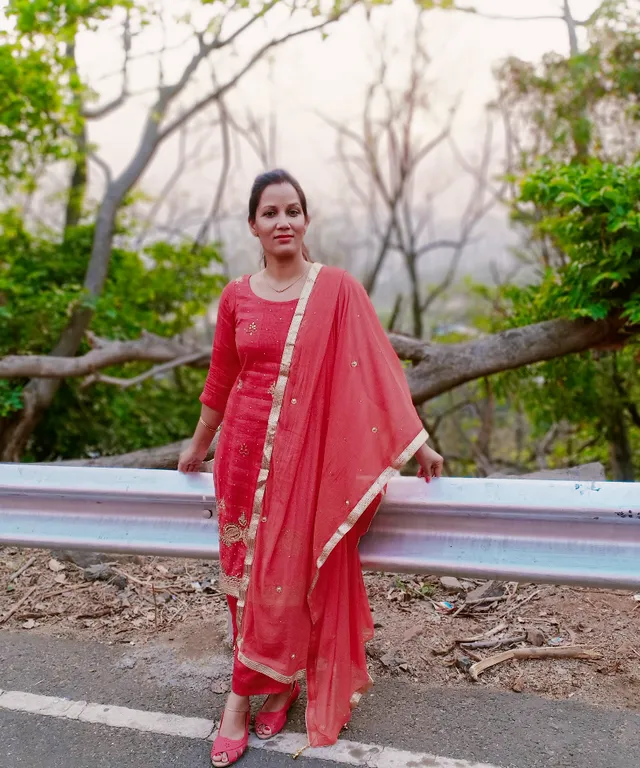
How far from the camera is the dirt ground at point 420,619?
216 centimetres

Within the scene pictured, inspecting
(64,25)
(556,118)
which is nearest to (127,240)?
(64,25)

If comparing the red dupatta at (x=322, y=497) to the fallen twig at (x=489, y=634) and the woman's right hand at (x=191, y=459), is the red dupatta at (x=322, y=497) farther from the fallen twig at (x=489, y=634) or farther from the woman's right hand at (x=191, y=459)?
the fallen twig at (x=489, y=634)

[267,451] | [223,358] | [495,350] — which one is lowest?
[495,350]

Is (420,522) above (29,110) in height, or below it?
below

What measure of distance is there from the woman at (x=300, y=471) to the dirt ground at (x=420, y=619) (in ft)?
1.32

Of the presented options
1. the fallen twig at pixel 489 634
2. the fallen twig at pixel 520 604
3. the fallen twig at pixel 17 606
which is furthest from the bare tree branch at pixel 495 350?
the fallen twig at pixel 17 606

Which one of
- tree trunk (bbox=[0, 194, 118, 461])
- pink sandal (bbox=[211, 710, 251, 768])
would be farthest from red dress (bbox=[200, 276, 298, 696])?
tree trunk (bbox=[0, 194, 118, 461])

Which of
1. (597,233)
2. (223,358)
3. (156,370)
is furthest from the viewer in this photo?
(156,370)

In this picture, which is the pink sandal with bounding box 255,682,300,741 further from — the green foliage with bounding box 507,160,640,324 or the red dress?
the green foliage with bounding box 507,160,640,324

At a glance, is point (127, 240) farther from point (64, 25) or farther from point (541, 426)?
point (541, 426)

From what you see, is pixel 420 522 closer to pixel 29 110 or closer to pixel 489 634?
pixel 489 634

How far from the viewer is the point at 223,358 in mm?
2197

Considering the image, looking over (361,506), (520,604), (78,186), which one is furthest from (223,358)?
(78,186)

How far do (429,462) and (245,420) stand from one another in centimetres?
54
